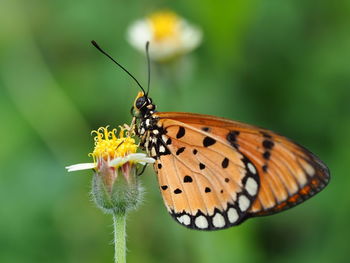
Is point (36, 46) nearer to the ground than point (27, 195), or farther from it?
farther from it

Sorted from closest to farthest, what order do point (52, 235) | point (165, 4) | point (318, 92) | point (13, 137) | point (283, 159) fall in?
point (283, 159) → point (52, 235) → point (13, 137) → point (318, 92) → point (165, 4)

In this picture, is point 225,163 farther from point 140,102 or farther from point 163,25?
point 163,25

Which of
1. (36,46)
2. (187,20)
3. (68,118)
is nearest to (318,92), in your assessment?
(187,20)

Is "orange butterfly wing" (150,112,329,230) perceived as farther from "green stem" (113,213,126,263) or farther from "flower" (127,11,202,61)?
"flower" (127,11,202,61)

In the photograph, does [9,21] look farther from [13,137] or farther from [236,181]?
[236,181]

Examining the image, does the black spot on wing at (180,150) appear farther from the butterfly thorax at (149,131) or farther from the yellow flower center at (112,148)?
the yellow flower center at (112,148)

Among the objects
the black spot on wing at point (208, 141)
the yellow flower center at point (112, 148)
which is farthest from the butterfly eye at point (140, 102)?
the black spot on wing at point (208, 141)
